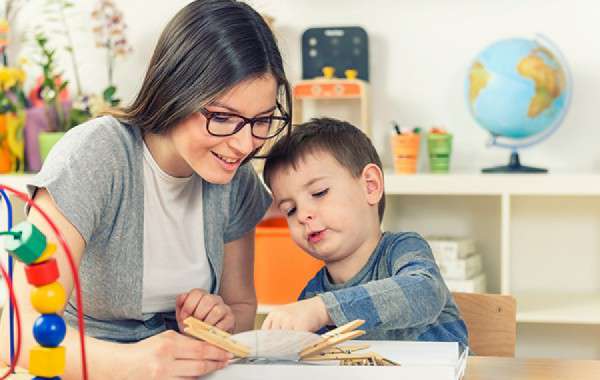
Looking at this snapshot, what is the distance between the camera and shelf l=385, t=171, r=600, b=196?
8.34 feet

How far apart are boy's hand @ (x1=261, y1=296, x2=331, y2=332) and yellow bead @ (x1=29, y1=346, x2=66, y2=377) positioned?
0.46 meters

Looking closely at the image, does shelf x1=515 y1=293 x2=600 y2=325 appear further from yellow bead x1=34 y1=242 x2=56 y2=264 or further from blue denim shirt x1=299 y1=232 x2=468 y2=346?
yellow bead x1=34 y1=242 x2=56 y2=264

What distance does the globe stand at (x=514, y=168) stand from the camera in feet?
8.71

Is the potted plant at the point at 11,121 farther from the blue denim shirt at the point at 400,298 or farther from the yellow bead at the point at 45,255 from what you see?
the yellow bead at the point at 45,255

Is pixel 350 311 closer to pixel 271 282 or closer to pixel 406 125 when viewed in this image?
pixel 271 282

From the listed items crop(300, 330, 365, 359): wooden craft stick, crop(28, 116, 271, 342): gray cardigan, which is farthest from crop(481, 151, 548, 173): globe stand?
crop(300, 330, 365, 359): wooden craft stick

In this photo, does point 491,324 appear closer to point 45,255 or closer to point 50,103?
point 45,255

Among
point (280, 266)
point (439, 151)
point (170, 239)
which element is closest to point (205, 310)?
point (170, 239)

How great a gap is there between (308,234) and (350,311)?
0.29 meters

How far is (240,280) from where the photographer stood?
1.58 m

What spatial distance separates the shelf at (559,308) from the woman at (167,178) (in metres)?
1.30

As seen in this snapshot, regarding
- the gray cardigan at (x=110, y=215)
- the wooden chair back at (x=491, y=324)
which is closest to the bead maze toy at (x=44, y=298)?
the gray cardigan at (x=110, y=215)

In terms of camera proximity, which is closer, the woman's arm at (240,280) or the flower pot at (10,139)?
the woman's arm at (240,280)

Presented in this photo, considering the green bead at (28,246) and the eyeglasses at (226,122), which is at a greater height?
the green bead at (28,246)
